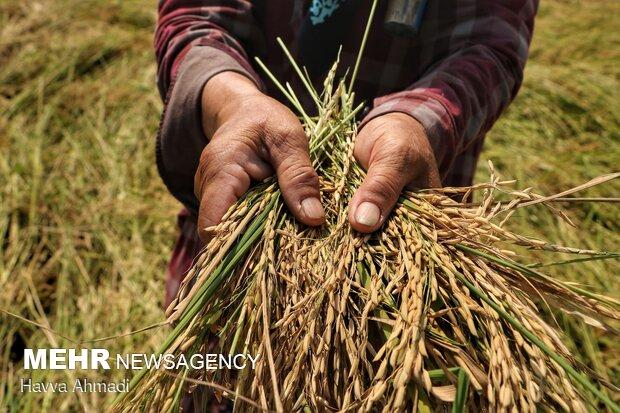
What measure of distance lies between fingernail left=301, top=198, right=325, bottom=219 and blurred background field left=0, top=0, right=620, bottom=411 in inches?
42.2

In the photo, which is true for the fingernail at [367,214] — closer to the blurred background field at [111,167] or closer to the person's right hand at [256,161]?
the person's right hand at [256,161]

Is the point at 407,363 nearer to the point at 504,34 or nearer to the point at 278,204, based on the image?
the point at 278,204

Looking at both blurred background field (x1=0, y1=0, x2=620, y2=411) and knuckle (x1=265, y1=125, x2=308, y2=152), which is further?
blurred background field (x1=0, y1=0, x2=620, y2=411)

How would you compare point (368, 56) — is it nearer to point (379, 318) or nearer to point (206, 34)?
point (206, 34)

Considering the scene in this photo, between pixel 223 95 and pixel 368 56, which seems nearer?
pixel 223 95

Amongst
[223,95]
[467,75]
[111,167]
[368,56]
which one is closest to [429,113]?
[467,75]

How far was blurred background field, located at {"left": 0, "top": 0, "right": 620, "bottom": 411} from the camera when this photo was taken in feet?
→ 6.08

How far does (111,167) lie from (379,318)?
1888mm

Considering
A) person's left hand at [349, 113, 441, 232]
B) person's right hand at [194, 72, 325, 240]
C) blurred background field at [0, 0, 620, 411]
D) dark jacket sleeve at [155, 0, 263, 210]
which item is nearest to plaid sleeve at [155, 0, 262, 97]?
dark jacket sleeve at [155, 0, 263, 210]

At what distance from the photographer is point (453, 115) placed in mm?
1063

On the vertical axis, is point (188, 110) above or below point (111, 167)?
above

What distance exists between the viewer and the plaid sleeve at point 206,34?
3.74 feet

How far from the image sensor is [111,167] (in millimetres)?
2342

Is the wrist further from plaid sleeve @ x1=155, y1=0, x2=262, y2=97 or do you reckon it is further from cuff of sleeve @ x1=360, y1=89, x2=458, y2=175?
cuff of sleeve @ x1=360, y1=89, x2=458, y2=175
